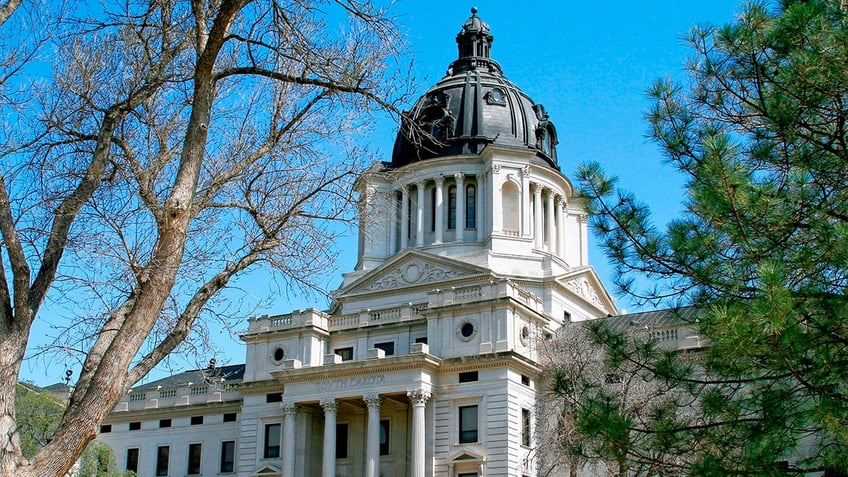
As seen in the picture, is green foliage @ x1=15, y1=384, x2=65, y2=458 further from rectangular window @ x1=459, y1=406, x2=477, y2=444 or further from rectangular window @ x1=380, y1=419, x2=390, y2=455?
rectangular window @ x1=459, y1=406, x2=477, y2=444

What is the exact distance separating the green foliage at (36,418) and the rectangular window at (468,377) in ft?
60.5

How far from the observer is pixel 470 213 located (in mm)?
→ 62594

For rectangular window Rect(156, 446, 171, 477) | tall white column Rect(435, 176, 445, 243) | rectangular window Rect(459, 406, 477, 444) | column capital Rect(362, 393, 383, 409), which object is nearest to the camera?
rectangular window Rect(459, 406, 477, 444)

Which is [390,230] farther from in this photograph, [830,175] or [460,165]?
[830,175]

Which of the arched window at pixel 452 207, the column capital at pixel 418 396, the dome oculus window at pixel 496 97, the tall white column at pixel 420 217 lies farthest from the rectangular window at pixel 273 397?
the dome oculus window at pixel 496 97

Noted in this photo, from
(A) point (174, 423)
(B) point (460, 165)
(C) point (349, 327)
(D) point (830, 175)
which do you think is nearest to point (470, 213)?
(B) point (460, 165)

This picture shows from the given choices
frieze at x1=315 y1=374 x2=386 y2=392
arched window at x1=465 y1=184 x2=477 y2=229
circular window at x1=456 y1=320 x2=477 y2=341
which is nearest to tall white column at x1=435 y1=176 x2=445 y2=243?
arched window at x1=465 y1=184 x2=477 y2=229

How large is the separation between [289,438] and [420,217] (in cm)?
1706

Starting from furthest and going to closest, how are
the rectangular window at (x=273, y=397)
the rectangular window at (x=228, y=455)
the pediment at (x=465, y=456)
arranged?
1. the rectangular window at (x=228, y=455)
2. the rectangular window at (x=273, y=397)
3. the pediment at (x=465, y=456)

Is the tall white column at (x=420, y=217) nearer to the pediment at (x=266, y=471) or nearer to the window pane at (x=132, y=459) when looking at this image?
the pediment at (x=266, y=471)

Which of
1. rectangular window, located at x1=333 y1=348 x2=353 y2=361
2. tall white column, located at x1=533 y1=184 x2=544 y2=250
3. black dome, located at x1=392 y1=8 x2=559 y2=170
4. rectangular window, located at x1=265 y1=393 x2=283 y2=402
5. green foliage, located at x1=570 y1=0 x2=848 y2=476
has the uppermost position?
black dome, located at x1=392 y1=8 x2=559 y2=170

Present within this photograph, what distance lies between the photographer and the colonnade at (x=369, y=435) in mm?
46938

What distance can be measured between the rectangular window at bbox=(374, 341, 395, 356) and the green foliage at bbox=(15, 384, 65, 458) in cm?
1513

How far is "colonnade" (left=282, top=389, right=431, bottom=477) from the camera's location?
46.9m
